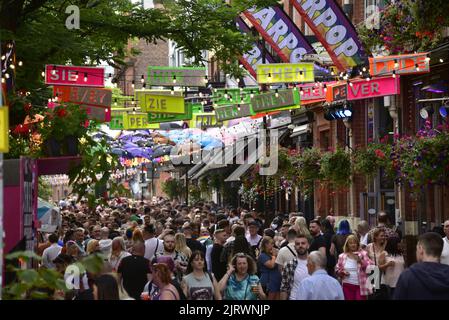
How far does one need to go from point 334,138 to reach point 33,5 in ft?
60.7

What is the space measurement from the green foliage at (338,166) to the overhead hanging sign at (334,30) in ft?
10.2

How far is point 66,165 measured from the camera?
1452cm

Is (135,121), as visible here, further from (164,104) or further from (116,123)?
(164,104)

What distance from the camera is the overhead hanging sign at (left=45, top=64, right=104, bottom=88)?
814 inches

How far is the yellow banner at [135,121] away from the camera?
125 ft

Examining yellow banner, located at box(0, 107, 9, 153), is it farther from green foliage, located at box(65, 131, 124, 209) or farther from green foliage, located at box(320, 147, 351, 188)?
green foliage, located at box(320, 147, 351, 188)

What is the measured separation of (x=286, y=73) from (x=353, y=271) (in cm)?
1232

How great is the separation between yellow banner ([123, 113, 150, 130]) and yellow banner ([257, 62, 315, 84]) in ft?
39.1

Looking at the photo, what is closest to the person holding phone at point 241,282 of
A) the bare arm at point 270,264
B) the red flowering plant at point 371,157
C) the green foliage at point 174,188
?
the bare arm at point 270,264

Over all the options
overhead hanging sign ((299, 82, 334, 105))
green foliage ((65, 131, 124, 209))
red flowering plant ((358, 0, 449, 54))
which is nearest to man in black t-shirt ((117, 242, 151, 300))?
green foliage ((65, 131, 124, 209))

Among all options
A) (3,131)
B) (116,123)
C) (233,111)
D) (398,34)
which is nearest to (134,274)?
(3,131)

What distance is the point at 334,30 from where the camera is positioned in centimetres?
2491

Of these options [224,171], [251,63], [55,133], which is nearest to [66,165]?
[55,133]

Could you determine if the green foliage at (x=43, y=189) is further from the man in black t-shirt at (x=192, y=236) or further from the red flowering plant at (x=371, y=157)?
the man in black t-shirt at (x=192, y=236)
